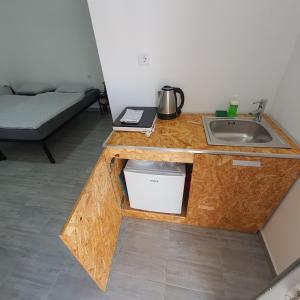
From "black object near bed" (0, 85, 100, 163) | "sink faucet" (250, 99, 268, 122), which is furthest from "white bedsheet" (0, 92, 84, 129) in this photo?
"sink faucet" (250, 99, 268, 122)

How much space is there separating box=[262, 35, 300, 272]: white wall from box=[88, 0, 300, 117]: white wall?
0.11 meters

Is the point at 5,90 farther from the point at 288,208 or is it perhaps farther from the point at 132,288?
the point at 288,208

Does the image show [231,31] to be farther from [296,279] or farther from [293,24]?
[296,279]

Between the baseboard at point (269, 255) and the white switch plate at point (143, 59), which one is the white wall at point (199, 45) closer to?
the white switch plate at point (143, 59)

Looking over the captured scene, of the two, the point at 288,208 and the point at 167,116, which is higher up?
the point at 167,116

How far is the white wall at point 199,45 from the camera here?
1144 mm

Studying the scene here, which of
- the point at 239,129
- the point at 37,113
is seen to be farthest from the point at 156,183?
the point at 37,113

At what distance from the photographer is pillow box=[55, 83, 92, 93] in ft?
10.9

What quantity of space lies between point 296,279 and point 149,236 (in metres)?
1.04

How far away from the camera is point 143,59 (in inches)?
54.2

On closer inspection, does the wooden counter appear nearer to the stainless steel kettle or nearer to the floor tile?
the stainless steel kettle

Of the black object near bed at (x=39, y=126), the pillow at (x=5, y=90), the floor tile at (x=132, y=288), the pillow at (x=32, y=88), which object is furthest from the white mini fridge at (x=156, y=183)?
the pillow at (x=5, y=90)

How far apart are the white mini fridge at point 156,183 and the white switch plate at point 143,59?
0.79m

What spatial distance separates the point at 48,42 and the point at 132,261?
392cm
